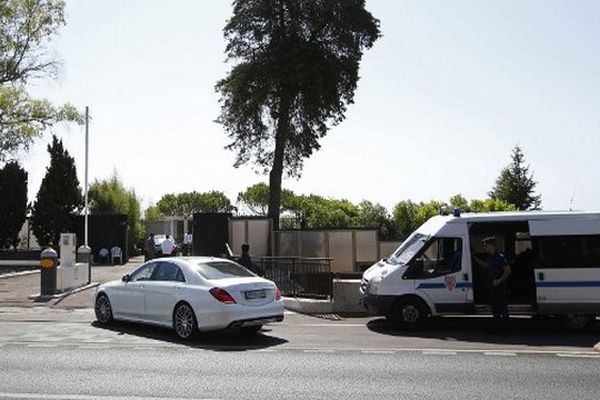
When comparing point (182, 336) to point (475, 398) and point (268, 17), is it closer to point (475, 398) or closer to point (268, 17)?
point (475, 398)

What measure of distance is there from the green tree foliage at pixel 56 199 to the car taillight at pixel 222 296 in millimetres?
32186

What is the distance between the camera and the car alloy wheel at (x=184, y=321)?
39.5 ft

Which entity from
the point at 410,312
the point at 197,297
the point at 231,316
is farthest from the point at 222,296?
the point at 410,312

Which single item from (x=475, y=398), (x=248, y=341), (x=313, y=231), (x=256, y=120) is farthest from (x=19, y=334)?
(x=256, y=120)

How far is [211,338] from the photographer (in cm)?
1248

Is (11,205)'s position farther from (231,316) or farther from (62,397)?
(62,397)

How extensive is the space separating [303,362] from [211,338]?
3034mm

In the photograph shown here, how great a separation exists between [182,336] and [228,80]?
29230 millimetres

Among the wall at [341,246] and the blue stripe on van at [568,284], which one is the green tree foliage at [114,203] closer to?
the wall at [341,246]

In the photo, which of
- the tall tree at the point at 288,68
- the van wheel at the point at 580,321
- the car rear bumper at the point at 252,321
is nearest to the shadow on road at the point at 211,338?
the car rear bumper at the point at 252,321

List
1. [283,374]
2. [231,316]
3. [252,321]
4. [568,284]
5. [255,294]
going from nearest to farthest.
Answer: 1. [283,374]
2. [231,316]
3. [252,321]
4. [255,294]
5. [568,284]

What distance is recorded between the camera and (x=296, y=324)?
47.4 feet

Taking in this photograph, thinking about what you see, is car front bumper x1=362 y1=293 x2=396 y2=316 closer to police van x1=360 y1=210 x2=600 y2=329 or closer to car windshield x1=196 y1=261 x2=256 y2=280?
police van x1=360 y1=210 x2=600 y2=329

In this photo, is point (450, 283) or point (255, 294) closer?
point (255, 294)
